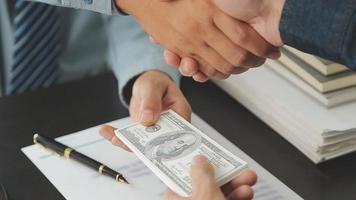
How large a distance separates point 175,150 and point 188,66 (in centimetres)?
22

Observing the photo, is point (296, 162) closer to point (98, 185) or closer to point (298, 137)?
point (298, 137)

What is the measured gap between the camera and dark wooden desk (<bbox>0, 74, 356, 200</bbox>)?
91 centimetres

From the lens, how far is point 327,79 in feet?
3.30

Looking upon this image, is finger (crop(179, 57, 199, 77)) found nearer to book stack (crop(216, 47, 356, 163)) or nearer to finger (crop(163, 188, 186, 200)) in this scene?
book stack (crop(216, 47, 356, 163))

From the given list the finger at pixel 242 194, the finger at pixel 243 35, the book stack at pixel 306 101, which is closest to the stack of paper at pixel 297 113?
the book stack at pixel 306 101

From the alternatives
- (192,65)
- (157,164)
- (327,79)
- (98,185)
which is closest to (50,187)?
(98,185)

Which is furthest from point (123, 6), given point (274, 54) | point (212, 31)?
point (274, 54)

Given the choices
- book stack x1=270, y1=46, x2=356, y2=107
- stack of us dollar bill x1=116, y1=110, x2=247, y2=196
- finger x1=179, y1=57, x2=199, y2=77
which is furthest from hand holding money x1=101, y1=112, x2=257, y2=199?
book stack x1=270, y1=46, x2=356, y2=107

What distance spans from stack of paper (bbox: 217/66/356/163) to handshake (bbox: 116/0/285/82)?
0.06 meters

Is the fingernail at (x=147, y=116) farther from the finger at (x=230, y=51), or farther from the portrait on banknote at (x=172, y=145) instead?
the finger at (x=230, y=51)

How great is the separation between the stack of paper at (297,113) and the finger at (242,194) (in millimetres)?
213

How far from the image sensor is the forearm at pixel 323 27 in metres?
0.78

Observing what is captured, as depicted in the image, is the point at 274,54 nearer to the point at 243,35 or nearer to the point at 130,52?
the point at 243,35

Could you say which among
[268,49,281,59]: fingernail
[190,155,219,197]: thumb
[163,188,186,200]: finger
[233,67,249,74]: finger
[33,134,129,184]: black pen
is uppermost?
[268,49,281,59]: fingernail
